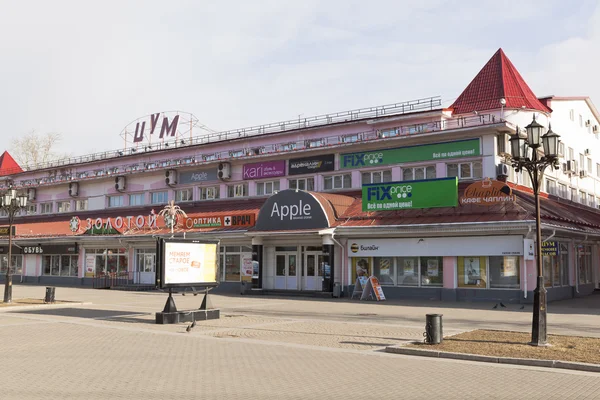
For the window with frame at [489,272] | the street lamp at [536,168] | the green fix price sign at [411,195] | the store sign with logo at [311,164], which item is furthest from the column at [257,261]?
the street lamp at [536,168]

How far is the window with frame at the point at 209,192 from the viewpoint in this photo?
4097 cm

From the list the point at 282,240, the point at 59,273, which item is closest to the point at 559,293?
the point at 282,240

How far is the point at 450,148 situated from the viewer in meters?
30.6

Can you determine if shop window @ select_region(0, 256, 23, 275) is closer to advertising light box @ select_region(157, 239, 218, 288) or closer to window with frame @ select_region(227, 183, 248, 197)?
window with frame @ select_region(227, 183, 248, 197)

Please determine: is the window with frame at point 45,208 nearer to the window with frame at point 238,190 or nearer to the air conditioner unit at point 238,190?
the window with frame at point 238,190

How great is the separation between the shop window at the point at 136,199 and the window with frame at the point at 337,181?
16678mm

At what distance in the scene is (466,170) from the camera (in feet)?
99.7

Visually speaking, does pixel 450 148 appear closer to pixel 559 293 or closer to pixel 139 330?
pixel 559 293

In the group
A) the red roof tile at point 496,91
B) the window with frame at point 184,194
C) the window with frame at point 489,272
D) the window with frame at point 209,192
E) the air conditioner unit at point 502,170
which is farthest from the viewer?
the window with frame at point 184,194

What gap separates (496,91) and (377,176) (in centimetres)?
901

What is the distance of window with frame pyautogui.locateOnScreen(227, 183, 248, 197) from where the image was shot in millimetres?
39491

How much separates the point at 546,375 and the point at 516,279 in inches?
646

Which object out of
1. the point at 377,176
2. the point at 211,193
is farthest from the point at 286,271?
the point at 211,193

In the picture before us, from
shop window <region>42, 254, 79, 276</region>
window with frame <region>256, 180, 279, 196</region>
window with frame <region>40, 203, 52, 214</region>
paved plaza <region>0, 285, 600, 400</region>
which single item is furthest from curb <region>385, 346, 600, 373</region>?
window with frame <region>40, 203, 52, 214</region>
